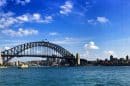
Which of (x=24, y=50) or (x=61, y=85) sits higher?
(x=24, y=50)

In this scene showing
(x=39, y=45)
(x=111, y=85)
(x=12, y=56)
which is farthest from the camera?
(x=39, y=45)

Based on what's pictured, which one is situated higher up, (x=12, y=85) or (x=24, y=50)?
(x=24, y=50)

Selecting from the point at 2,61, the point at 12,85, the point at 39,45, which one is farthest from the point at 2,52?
the point at 12,85

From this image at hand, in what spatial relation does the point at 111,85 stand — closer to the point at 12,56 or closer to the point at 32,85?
the point at 32,85

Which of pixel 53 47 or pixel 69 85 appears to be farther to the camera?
pixel 53 47

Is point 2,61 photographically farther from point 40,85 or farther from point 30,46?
point 40,85

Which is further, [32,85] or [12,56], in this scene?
[12,56]

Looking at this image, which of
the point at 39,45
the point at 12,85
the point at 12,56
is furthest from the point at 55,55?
the point at 12,85

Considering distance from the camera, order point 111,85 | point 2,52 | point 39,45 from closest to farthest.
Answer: point 111,85 → point 2,52 → point 39,45

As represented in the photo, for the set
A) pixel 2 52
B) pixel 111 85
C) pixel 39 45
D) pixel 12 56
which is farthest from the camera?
pixel 39 45
